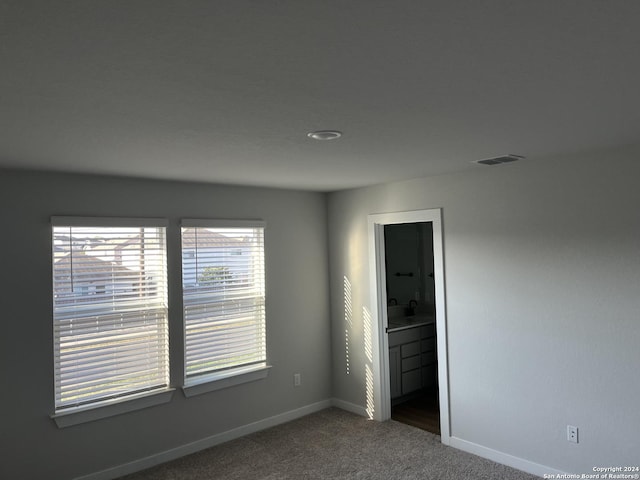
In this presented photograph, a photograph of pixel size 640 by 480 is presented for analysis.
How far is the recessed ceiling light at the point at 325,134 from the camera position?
246cm

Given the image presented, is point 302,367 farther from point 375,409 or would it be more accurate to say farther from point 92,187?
point 92,187

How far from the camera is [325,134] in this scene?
98.4 inches

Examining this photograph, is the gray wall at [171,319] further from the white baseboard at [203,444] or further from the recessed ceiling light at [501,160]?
the recessed ceiling light at [501,160]

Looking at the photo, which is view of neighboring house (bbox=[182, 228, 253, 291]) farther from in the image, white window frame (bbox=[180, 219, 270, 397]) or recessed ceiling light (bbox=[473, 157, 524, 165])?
recessed ceiling light (bbox=[473, 157, 524, 165])

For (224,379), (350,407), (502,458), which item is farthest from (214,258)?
(502,458)

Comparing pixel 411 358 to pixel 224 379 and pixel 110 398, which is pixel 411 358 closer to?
pixel 224 379

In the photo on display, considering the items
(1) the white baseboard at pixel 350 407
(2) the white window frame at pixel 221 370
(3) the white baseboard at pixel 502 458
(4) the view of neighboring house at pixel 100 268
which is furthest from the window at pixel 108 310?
(3) the white baseboard at pixel 502 458

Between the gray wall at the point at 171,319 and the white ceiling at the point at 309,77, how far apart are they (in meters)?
0.62

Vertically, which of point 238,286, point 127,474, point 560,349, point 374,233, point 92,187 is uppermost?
point 92,187

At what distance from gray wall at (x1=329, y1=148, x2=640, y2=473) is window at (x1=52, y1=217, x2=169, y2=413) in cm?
231

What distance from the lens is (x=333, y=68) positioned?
1603 mm

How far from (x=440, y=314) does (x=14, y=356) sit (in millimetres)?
3233

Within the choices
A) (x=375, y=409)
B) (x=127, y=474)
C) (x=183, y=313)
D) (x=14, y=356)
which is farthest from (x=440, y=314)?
(x=14, y=356)

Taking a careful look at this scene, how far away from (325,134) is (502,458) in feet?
9.41
